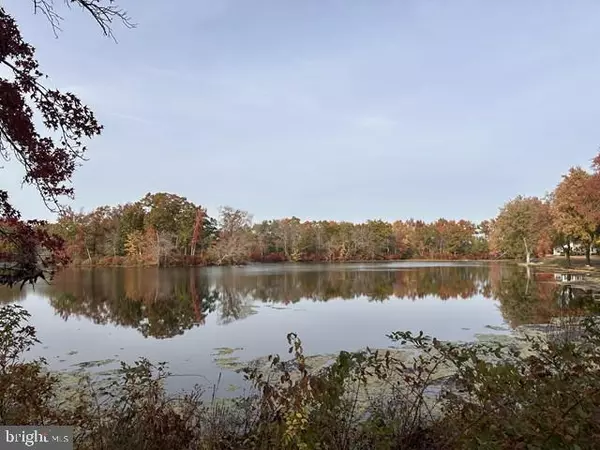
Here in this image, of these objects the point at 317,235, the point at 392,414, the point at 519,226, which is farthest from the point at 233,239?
the point at 392,414

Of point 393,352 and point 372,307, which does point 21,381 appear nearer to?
point 393,352

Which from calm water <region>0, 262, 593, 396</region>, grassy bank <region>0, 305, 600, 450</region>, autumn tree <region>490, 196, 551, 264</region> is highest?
autumn tree <region>490, 196, 551, 264</region>

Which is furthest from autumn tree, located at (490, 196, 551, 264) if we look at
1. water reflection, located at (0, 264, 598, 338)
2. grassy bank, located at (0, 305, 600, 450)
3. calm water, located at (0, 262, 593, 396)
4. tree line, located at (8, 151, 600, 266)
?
grassy bank, located at (0, 305, 600, 450)

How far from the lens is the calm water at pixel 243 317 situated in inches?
373

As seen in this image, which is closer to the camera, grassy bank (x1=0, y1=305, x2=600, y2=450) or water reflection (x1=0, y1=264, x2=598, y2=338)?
grassy bank (x1=0, y1=305, x2=600, y2=450)

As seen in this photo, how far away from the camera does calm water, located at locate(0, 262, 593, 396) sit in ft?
31.1

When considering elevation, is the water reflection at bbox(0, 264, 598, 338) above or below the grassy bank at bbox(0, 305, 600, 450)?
below

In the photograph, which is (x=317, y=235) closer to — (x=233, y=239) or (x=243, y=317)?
(x=233, y=239)

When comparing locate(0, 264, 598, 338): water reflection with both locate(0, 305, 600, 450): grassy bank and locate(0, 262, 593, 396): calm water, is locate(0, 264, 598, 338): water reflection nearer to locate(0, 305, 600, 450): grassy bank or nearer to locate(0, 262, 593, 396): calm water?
locate(0, 262, 593, 396): calm water

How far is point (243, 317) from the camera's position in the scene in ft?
46.3

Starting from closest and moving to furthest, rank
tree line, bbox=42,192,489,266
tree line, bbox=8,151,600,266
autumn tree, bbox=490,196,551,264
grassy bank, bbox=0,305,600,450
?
grassy bank, bbox=0,305,600,450 → tree line, bbox=8,151,600,266 → autumn tree, bbox=490,196,551,264 → tree line, bbox=42,192,489,266

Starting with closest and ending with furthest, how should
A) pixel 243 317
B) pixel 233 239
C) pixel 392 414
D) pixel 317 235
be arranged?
pixel 392 414 → pixel 243 317 → pixel 233 239 → pixel 317 235

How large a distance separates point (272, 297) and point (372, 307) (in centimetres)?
545

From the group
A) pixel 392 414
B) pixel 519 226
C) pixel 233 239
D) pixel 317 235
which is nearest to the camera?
pixel 392 414
